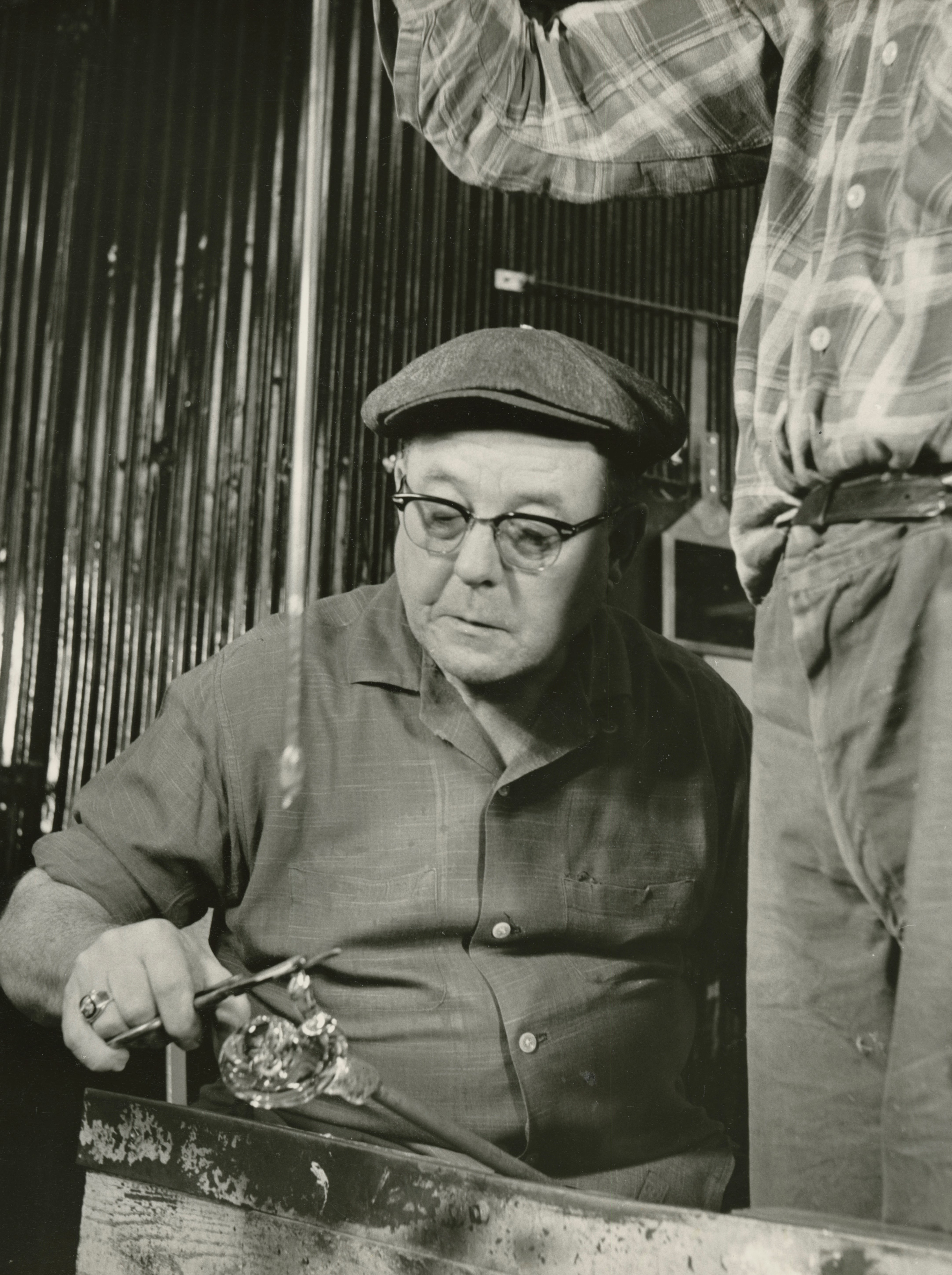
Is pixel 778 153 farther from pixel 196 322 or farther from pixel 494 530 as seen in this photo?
pixel 196 322

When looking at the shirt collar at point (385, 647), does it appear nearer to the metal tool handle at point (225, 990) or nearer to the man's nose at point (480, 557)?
the man's nose at point (480, 557)

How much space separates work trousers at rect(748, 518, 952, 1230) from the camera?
61 cm

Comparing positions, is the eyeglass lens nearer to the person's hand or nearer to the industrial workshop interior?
the industrial workshop interior

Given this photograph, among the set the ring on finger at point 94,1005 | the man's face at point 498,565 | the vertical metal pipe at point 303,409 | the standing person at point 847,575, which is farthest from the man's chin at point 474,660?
the ring on finger at point 94,1005

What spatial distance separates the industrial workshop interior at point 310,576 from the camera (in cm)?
88

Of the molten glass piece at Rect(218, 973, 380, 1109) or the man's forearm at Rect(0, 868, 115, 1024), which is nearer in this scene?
the molten glass piece at Rect(218, 973, 380, 1109)

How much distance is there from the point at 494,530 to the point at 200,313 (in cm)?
45

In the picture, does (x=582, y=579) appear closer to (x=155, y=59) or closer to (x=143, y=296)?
(x=143, y=296)

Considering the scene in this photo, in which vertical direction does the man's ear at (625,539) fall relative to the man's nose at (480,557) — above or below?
above

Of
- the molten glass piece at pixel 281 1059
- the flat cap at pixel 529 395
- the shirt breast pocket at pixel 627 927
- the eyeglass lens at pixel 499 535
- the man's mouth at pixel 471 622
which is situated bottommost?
the molten glass piece at pixel 281 1059

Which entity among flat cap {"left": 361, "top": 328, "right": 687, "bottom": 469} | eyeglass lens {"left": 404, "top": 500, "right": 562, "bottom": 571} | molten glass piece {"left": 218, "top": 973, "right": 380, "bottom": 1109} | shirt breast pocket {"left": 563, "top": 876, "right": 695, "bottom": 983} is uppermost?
flat cap {"left": 361, "top": 328, "right": 687, "bottom": 469}

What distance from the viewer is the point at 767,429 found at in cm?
73

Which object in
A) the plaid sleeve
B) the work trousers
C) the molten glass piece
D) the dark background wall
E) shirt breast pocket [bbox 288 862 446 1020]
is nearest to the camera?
the work trousers

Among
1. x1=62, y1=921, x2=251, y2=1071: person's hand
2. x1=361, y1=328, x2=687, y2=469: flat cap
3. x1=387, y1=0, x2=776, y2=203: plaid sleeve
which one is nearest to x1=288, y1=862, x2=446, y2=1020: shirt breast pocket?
x1=62, y1=921, x2=251, y2=1071: person's hand
